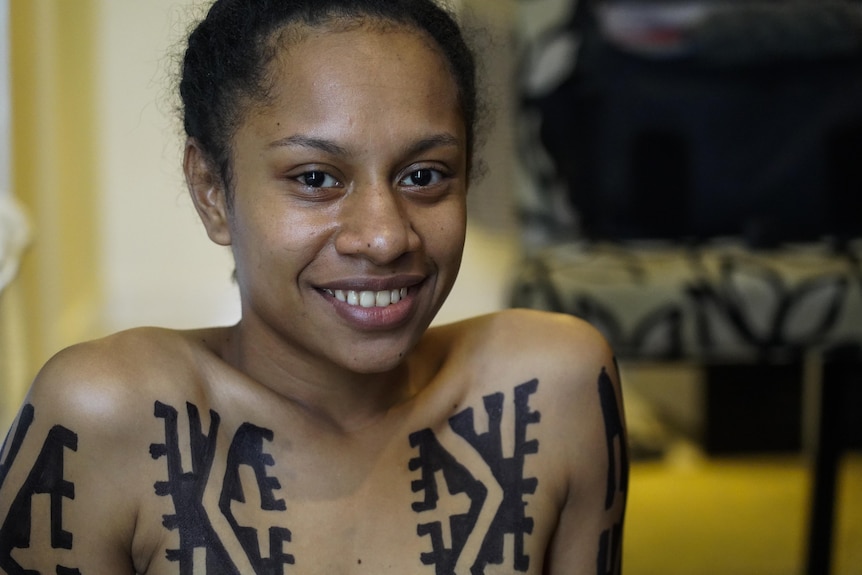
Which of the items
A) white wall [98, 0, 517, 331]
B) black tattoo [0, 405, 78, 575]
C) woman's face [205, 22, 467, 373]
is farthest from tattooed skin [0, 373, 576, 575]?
white wall [98, 0, 517, 331]

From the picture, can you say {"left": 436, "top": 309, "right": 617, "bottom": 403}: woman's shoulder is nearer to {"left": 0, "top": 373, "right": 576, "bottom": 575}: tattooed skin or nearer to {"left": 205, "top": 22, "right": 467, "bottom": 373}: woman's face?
{"left": 0, "top": 373, "right": 576, "bottom": 575}: tattooed skin

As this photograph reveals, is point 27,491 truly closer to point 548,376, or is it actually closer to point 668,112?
point 548,376

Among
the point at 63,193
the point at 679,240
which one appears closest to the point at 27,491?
the point at 679,240

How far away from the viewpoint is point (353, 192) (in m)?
0.98

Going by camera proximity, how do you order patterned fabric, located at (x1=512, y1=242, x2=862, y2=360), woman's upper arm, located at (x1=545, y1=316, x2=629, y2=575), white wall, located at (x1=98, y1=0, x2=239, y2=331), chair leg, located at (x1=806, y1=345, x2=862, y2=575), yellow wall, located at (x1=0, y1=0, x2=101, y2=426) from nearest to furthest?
1. woman's upper arm, located at (x1=545, y1=316, x2=629, y2=575)
2. patterned fabric, located at (x1=512, y1=242, x2=862, y2=360)
3. chair leg, located at (x1=806, y1=345, x2=862, y2=575)
4. yellow wall, located at (x1=0, y1=0, x2=101, y2=426)
5. white wall, located at (x1=98, y1=0, x2=239, y2=331)

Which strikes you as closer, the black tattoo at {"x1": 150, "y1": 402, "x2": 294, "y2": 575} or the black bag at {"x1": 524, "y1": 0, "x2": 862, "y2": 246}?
the black tattoo at {"x1": 150, "y1": 402, "x2": 294, "y2": 575}

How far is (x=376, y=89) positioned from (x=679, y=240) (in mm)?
1177

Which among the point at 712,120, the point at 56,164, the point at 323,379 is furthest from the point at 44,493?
the point at 56,164

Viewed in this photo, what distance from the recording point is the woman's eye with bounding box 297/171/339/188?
0.98 metres

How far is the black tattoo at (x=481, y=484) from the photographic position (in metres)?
1.10

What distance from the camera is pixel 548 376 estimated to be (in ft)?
3.87

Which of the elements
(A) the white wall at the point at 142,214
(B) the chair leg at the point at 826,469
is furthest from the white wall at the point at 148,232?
(B) the chair leg at the point at 826,469

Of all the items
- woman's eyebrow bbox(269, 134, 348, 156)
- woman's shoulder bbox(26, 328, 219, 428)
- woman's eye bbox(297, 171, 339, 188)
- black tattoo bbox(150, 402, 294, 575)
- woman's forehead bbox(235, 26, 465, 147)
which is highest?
woman's forehead bbox(235, 26, 465, 147)

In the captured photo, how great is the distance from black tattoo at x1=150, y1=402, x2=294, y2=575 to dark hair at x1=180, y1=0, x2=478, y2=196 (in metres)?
0.23
